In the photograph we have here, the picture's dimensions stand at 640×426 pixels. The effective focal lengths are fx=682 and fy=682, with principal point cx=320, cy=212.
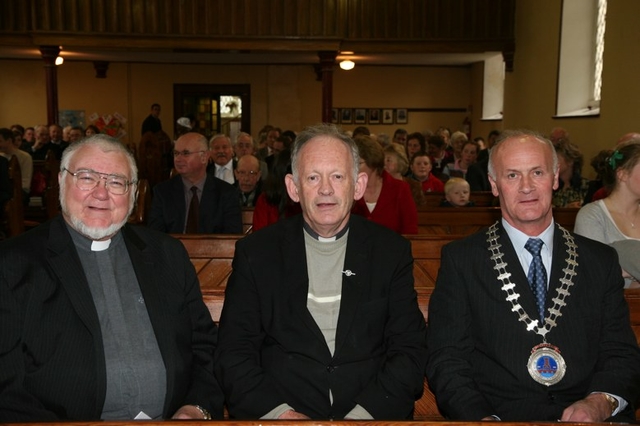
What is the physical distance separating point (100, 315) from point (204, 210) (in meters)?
2.93

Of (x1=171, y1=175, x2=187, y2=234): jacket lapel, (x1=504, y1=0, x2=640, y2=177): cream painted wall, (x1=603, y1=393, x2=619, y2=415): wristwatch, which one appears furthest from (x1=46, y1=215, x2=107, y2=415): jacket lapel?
(x1=504, y1=0, x2=640, y2=177): cream painted wall

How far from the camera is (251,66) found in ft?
55.9

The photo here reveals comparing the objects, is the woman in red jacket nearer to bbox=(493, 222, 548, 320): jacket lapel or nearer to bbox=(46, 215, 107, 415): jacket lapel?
bbox=(493, 222, 548, 320): jacket lapel

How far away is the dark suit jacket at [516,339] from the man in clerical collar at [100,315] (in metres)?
0.83

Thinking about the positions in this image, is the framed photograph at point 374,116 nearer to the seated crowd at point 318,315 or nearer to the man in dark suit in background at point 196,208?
the man in dark suit in background at point 196,208

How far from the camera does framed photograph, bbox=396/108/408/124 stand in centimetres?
1730

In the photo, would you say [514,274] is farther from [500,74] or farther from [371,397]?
[500,74]

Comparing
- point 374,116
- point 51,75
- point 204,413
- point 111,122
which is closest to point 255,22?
point 51,75

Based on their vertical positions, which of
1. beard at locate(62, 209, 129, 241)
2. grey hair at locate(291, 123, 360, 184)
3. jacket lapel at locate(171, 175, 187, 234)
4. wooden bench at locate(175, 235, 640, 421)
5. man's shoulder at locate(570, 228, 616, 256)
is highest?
grey hair at locate(291, 123, 360, 184)

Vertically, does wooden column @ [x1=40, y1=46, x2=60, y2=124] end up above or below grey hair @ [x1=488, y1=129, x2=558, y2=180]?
above

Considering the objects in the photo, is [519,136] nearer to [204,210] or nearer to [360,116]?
[204,210]

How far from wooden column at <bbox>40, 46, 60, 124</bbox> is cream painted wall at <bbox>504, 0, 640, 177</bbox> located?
8.60 metres

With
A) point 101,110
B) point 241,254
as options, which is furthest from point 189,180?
point 101,110

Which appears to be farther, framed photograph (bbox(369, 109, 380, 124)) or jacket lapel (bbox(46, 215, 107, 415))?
framed photograph (bbox(369, 109, 380, 124))
